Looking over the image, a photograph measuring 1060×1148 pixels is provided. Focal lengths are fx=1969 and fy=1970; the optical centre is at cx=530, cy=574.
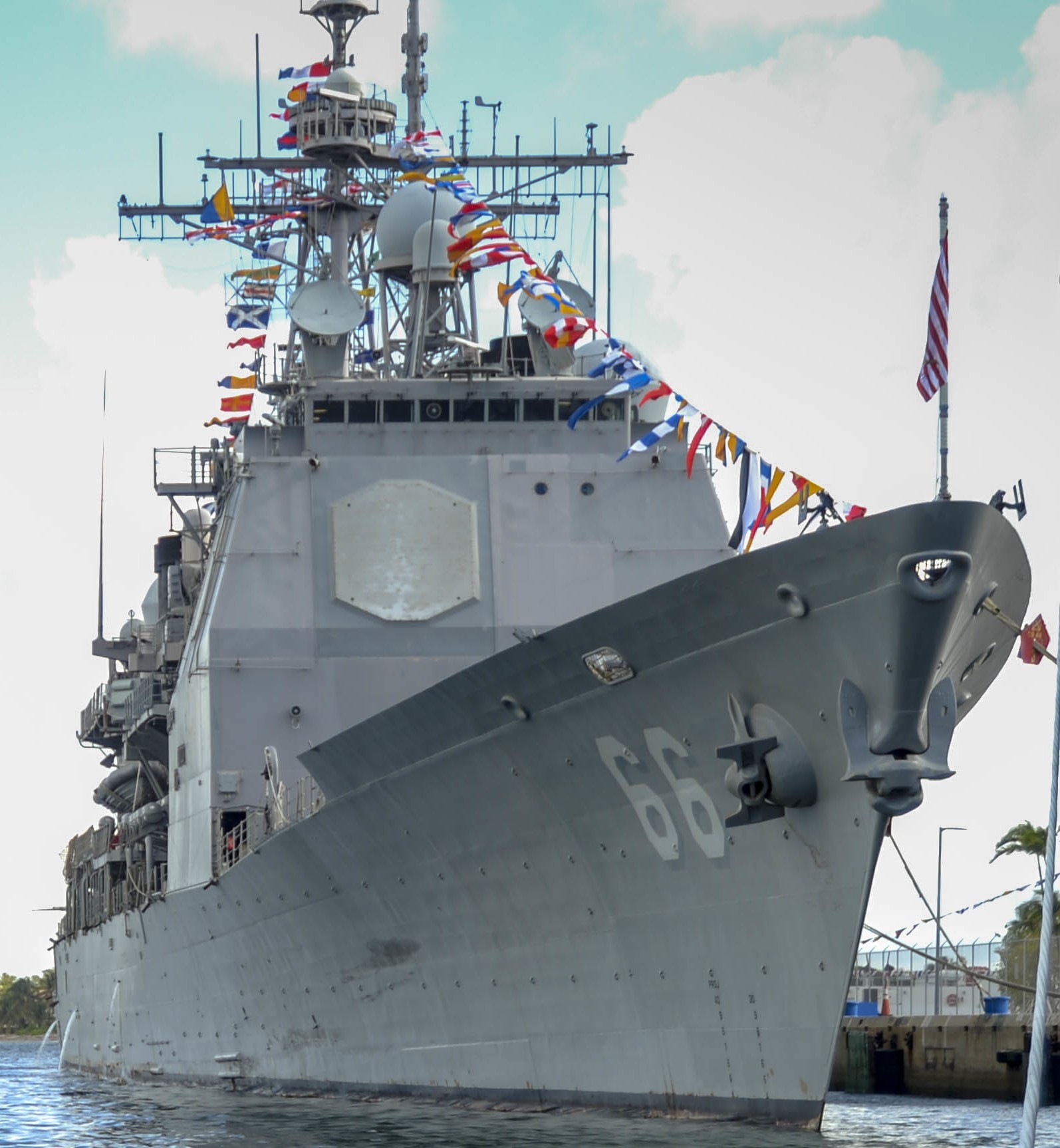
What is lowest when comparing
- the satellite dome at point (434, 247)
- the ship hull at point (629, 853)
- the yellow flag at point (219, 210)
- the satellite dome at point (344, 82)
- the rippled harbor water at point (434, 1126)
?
the rippled harbor water at point (434, 1126)

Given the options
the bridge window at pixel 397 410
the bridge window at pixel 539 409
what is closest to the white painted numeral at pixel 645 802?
the bridge window at pixel 539 409

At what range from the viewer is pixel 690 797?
11.8 metres

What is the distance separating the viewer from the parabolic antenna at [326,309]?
18.8 meters

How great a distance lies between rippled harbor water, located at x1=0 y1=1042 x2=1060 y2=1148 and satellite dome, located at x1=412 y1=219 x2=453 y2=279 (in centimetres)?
802

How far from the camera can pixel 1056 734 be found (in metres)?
8.23

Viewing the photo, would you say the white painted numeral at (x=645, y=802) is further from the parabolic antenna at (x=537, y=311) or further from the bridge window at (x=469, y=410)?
the parabolic antenna at (x=537, y=311)

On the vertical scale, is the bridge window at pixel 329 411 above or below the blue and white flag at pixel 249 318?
below

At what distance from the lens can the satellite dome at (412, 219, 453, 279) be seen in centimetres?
1920

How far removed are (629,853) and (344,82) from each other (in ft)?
38.1

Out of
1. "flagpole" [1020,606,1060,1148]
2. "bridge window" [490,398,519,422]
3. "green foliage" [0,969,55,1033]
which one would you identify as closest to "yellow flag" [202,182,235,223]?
"bridge window" [490,398,519,422]

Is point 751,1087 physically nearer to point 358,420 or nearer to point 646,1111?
point 646,1111

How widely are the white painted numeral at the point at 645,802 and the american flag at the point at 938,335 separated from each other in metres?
2.85

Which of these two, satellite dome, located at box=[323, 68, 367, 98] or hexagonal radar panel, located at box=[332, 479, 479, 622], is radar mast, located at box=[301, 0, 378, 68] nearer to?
satellite dome, located at box=[323, 68, 367, 98]

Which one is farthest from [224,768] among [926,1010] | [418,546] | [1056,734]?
[926,1010]
